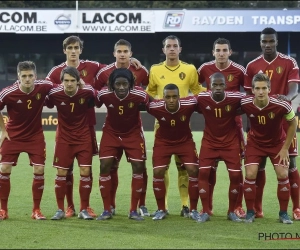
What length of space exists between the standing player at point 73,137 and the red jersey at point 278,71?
75.8 inches

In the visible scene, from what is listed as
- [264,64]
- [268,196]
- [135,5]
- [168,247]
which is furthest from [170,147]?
[135,5]

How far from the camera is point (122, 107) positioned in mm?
8125

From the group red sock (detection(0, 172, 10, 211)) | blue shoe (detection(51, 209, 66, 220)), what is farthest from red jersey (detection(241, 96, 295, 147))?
red sock (detection(0, 172, 10, 211))

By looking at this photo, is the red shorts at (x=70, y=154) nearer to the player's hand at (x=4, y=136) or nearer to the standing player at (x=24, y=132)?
the standing player at (x=24, y=132)

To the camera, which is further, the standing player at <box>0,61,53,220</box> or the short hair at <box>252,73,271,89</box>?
the standing player at <box>0,61,53,220</box>

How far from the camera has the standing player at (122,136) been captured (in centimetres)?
811

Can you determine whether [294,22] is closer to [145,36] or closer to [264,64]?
[145,36]

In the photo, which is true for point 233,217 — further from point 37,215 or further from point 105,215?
point 37,215

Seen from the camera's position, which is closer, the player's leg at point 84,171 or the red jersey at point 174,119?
the red jersey at point 174,119

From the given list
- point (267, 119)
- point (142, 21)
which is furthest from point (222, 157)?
point (142, 21)

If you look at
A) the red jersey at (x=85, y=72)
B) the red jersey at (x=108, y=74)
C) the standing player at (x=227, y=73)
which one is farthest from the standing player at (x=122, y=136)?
the standing player at (x=227, y=73)

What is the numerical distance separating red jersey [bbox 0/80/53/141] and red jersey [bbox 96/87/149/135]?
0.67 metres

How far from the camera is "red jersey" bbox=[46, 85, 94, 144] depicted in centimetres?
820

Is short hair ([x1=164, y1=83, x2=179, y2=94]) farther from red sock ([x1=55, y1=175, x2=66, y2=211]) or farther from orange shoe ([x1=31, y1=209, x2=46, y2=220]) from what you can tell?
orange shoe ([x1=31, y1=209, x2=46, y2=220])
